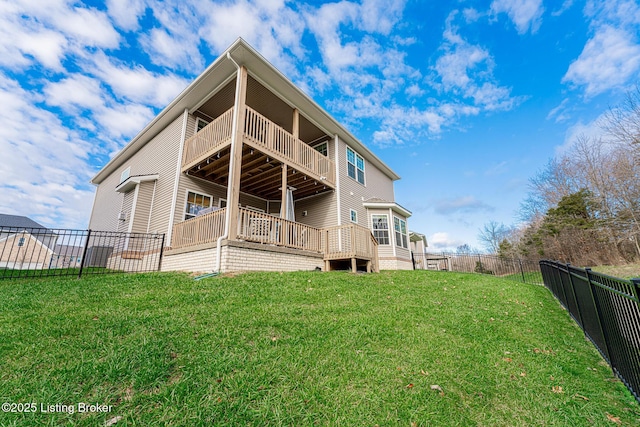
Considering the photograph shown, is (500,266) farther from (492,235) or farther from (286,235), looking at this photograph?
(492,235)

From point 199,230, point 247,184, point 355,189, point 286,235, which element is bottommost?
point 286,235

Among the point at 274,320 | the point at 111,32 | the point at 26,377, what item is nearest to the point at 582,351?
the point at 274,320

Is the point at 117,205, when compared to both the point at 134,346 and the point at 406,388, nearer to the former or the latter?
the point at 134,346

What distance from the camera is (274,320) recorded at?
3725 mm

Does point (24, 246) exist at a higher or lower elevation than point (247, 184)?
lower

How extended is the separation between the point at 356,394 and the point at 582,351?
3.84 m

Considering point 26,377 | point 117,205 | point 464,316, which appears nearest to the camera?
point 26,377

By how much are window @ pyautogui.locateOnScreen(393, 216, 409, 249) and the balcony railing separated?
5.75 meters

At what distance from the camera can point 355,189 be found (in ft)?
46.9

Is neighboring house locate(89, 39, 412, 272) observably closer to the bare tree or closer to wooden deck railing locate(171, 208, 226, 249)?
wooden deck railing locate(171, 208, 226, 249)

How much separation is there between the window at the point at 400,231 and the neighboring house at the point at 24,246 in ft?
45.3

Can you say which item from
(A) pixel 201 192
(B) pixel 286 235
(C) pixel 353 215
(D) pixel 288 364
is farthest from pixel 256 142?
(D) pixel 288 364

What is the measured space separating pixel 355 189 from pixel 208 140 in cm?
776

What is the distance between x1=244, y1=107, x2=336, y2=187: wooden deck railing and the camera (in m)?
9.00
